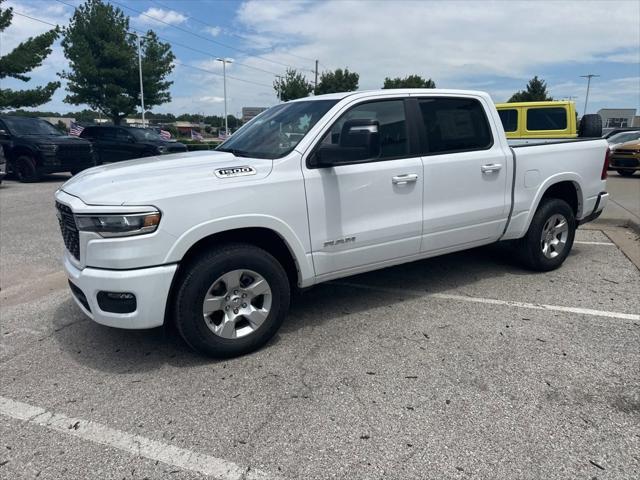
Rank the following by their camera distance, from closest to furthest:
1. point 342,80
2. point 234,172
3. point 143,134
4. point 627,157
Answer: point 234,172
point 627,157
point 143,134
point 342,80

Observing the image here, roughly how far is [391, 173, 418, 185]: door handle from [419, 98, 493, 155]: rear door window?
0.98 feet

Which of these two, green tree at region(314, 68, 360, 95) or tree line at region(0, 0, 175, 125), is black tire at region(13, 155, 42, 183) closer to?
tree line at region(0, 0, 175, 125)

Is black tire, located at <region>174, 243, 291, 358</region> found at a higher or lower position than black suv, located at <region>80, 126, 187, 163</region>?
lower

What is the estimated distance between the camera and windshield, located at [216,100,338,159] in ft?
12.3

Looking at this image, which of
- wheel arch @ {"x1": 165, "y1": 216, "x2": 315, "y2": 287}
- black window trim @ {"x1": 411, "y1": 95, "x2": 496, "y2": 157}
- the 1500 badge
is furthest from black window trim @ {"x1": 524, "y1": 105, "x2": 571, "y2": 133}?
wheel arch @ {"x1": 165, "y1": 216, "x2": 315, "y2": 287}

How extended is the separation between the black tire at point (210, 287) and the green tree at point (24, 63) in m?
21.5

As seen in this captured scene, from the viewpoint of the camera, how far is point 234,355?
3.40 m

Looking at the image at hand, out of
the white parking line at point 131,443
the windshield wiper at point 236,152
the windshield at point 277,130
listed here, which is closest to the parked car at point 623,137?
the windshield at point 277,130

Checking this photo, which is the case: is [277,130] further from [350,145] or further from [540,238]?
[540,238]

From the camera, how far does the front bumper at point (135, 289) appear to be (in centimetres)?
298

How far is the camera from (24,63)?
19.9 meters

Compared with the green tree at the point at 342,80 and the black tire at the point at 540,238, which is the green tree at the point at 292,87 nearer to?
the green tree at the point at 342,80

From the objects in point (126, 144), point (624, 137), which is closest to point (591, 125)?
point (624, 137)

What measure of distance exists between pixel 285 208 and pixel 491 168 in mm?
2171
